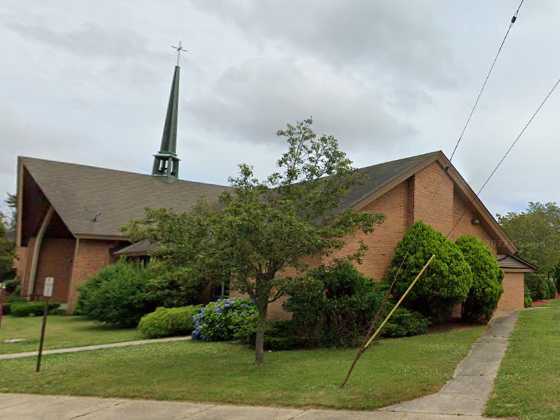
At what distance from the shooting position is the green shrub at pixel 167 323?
49.5 feet

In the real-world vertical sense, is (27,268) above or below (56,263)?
below

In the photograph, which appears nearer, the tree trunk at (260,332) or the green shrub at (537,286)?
the tree trunk at (260,332)

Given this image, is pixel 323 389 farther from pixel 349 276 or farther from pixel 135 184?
pixel 135 184

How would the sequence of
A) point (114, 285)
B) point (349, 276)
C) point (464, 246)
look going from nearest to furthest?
point (349, 276) → point (464, 246) → point (114, 285)

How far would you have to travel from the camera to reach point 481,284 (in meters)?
15.4

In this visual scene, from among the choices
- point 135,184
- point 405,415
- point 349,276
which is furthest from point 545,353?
point 135,184

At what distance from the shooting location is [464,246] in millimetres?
16297

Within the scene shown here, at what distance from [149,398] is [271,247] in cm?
337

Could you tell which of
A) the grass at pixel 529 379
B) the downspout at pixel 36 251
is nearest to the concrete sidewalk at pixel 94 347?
the grass at pixel 529 379

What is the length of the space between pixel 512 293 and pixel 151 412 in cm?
1931

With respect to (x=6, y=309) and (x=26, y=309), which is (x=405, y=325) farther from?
(x=6, y=309)

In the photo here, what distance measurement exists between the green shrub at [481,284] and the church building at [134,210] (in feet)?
6.46

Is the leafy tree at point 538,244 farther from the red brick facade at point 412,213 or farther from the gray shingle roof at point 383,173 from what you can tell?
the gray shingle roof at point 383,173

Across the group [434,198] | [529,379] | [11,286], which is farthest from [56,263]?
[529,379]
